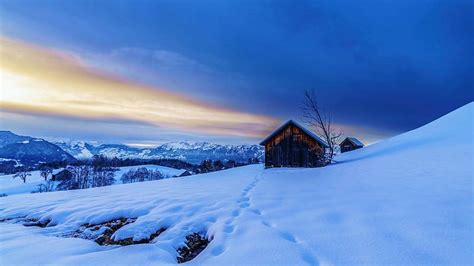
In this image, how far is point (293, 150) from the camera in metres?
21.6

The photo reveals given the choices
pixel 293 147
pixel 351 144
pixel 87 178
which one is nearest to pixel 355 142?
pixel 351 144

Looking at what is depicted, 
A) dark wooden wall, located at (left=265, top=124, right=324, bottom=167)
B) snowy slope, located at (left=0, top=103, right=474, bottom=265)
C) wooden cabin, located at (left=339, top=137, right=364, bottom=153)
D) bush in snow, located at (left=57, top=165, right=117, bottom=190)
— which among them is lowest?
bush in snow, located at (left=57, top=165, right=117, bottom=190)

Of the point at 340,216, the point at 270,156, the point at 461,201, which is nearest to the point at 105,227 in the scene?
the point at 340,216

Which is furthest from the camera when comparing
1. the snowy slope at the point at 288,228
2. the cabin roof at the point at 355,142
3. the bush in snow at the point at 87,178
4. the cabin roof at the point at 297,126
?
Result: the bush in snow at the point at 87,178

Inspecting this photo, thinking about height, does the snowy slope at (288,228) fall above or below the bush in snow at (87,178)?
above

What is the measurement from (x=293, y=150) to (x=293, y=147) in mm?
264

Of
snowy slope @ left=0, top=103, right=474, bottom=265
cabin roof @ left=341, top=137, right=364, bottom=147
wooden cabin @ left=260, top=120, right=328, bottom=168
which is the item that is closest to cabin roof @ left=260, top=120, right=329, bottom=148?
wooden cabin @ left=260, top=120, right=328, bottom=168

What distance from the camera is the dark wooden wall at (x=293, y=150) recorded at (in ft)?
68.9

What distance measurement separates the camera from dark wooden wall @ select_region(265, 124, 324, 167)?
68.9ft

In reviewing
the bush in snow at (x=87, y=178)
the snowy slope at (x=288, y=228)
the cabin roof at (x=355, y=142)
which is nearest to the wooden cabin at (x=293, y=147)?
the snowy slope at (x=288, y=228)

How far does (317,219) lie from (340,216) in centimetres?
41

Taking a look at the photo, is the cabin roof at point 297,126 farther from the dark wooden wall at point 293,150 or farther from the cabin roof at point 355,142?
the cabin roof at point 355,142

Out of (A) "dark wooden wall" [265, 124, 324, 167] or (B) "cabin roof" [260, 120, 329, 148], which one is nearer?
(B) "cabin roof" [260, 120, 329, 148]

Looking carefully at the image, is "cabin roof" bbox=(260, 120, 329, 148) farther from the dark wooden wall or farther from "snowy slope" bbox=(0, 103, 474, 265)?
"snowy slope" bbox=(0, 103, 474, 265)
